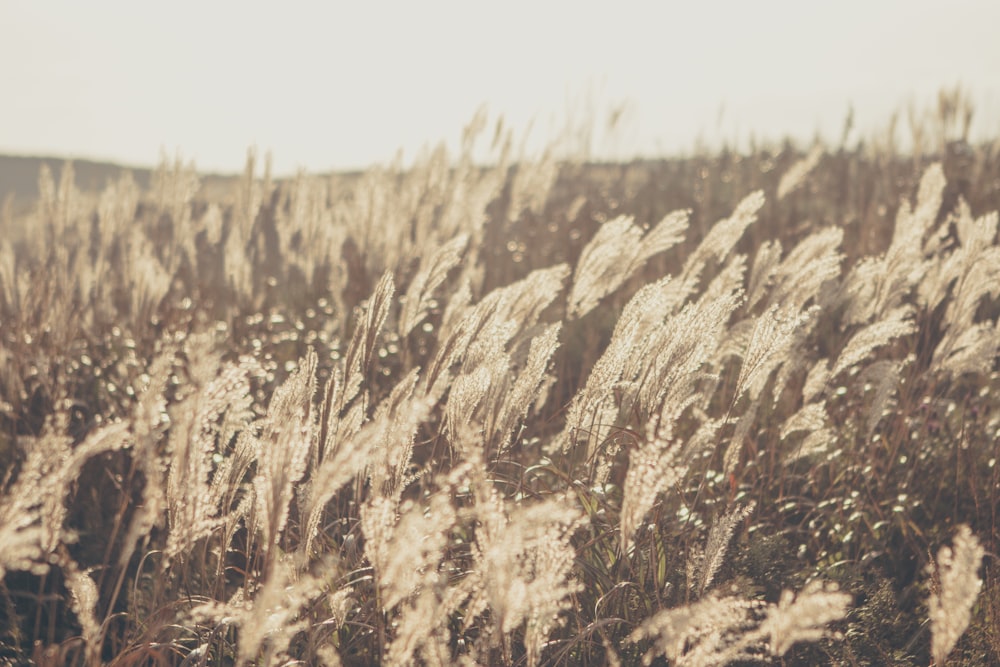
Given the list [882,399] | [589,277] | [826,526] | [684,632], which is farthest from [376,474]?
[826,526]

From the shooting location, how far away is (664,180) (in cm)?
1051

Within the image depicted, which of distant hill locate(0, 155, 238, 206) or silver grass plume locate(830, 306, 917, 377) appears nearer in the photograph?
silver grass plume locate(830, 306, 917, 377)

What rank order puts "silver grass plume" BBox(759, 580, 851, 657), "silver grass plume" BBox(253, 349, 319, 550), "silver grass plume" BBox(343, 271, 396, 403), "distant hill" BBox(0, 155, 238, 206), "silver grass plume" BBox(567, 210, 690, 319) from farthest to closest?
1. "distant hill" BBox(0, 155, 238, 206)
2. "silver grass plume" BBox(567, 210, 690, 319)
3. "silver grass plume" BBox(343, 271, 396, 403)
4. "silver grass plume" BBox(253, 349, 319, 550)
5. "silver grass plume" BBox(759, 580, 851, 657)

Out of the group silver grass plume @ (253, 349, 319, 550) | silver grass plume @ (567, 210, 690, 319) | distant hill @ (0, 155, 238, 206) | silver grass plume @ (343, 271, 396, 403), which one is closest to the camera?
silver grass plume @ (253, 349, 319, 550)

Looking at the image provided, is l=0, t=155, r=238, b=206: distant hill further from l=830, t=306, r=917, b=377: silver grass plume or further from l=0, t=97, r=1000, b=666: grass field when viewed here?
l=830, t=306, r=917, b=377: silver grass plume

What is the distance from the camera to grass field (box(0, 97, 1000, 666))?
1.45 metres

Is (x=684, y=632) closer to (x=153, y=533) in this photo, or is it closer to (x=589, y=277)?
(x=589, y=277)

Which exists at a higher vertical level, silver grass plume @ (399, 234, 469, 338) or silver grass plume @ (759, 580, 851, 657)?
silver grass plume @ (399, 234, 469, 338)

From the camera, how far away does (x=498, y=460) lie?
1.87 metres

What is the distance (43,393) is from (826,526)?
10.2 ft

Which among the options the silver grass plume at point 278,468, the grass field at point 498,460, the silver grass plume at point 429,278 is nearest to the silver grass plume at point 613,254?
the grass field at point 498,460

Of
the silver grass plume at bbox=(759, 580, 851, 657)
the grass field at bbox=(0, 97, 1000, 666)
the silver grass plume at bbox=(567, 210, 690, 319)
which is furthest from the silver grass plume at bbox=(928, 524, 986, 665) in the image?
the silver grass plume at bbox=(567, 210, 690, 319)

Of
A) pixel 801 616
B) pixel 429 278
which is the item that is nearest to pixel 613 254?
pixel 429 278

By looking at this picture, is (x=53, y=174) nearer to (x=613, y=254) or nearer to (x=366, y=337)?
(x=613, y=254)
